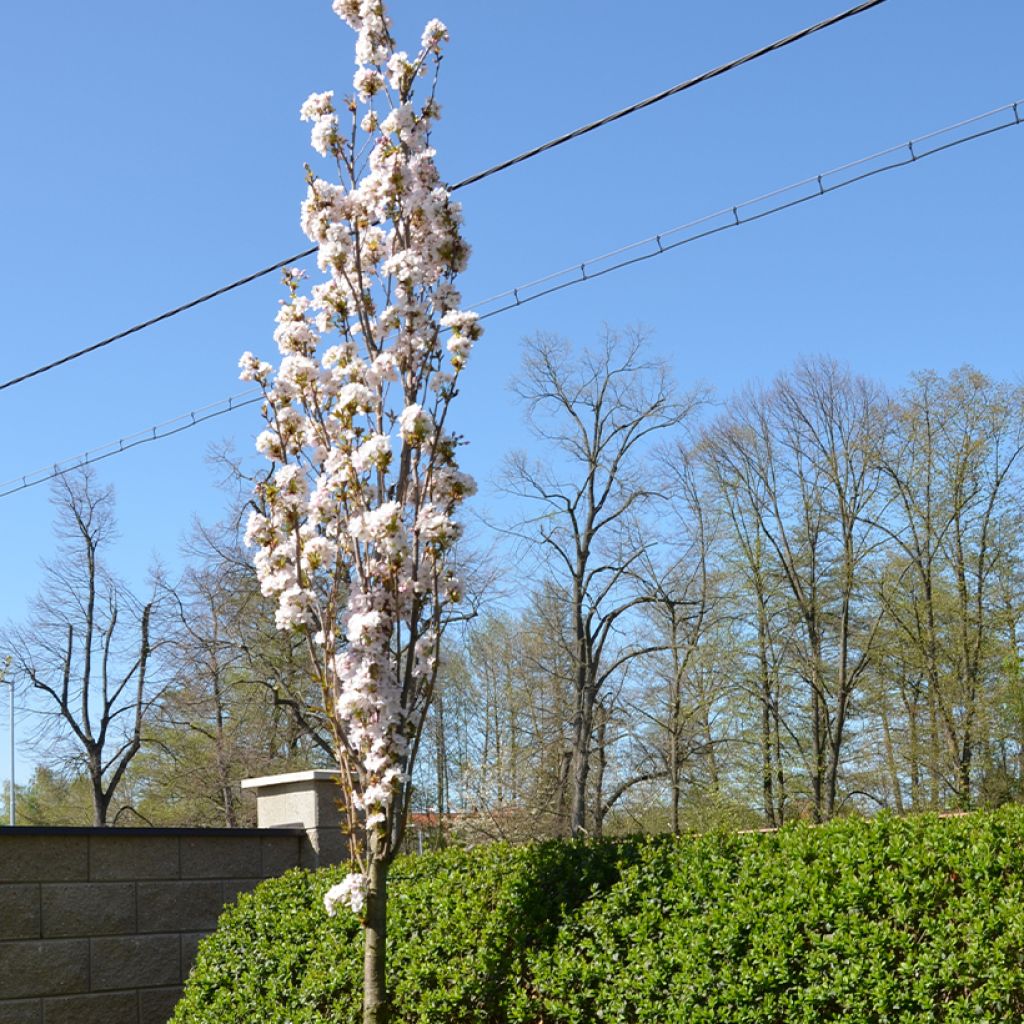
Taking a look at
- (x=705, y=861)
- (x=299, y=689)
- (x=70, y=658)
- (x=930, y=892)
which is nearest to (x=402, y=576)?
(x=705, y=861)

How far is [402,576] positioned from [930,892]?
2.30 metres

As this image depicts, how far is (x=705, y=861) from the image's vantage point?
4652mm

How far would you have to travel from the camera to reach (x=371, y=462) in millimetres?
4906

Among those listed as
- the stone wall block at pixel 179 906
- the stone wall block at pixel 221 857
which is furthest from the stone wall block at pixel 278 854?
the stone wall block at pixel 179 906

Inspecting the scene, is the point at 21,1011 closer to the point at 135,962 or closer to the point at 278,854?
the point at 135,962

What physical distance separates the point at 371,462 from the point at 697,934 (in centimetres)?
220

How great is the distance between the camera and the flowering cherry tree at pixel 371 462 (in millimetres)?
4840

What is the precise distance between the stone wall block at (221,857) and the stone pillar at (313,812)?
11.0 inches

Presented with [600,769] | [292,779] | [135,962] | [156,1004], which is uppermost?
[292,779]

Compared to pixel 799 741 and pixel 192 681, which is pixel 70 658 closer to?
pixel 192 681

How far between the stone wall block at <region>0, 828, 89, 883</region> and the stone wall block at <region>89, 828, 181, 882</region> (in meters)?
0.07

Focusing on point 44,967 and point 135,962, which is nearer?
point 44,967

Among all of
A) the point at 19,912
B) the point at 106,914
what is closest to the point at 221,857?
the point at 106,914

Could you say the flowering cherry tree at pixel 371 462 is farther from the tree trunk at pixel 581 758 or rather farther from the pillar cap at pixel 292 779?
the tree trunk at pixel 581 758
